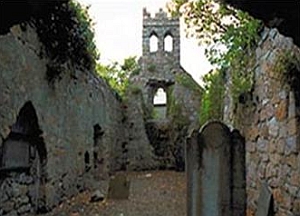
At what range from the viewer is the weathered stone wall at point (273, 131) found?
433cm

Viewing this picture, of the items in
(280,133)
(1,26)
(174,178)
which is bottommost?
(174,178)

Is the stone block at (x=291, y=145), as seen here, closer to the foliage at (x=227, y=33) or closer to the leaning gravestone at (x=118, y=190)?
the foliage at (x=227, y=33)

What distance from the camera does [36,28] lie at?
24.1ft

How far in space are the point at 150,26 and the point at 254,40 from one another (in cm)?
1173

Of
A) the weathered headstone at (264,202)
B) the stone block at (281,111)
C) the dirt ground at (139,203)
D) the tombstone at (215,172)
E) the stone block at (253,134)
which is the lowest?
the dirt ground at (139,203)

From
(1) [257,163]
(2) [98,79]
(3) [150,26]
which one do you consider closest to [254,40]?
(1) [257,163]

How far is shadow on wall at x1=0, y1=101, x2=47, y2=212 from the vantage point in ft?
21.3

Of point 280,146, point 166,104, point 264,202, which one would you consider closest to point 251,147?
point 264,202

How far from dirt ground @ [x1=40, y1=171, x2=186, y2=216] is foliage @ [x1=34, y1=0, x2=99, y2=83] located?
7.19ft

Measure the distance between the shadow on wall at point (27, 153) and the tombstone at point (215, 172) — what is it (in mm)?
2834

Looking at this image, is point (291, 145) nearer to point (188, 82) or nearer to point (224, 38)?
point (224, 38)

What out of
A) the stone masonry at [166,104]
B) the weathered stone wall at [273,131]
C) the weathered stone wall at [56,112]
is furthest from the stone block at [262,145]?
the stone masonry at [166,104]

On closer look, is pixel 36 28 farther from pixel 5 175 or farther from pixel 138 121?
pixel 138 121

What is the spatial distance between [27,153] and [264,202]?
12.2 ft
